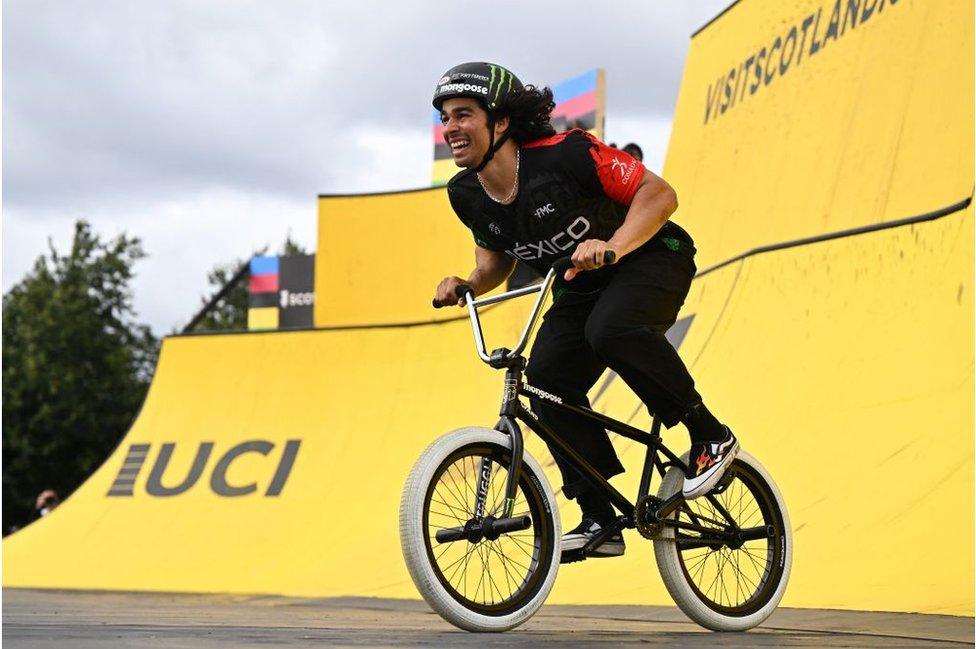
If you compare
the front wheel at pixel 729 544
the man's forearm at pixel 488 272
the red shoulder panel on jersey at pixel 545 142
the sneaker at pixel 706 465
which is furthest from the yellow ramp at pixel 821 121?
the red shoulder panel on jersey at pixel 545 142

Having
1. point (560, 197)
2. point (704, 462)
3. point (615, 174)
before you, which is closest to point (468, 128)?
point (560, 197)

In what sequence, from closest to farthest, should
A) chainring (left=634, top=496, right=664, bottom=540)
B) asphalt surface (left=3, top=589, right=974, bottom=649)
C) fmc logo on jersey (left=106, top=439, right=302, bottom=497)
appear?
1. asphalt surface (left=3, top=589, right=974, bottom=649)
2. chainring (left=634, top=496, right=664, bottom=540)
3. fmc logo on jersey (left=106, top=439, right=302, bottom=497)

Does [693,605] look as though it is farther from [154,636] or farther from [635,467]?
[635,467]

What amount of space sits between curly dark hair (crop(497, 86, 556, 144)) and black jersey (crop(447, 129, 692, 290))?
0.12 feet

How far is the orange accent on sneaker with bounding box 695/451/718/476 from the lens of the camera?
15.7ft

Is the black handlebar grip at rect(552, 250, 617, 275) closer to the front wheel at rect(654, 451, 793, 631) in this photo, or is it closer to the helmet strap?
the helmet strap

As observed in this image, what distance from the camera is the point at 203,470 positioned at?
46.8 ft

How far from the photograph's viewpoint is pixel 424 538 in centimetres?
407

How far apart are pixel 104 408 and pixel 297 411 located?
32.3 m

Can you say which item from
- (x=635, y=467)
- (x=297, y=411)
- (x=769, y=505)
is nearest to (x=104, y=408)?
(x=297, y=411)

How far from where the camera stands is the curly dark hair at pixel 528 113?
14.8 feet

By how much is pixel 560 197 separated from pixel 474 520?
121 centimetres

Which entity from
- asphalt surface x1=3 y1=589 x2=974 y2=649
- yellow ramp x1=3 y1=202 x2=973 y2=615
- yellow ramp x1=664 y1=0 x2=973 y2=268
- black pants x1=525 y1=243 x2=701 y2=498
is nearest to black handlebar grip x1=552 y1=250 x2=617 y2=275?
black pants x1=525 y1=243 x2=701 y2=498

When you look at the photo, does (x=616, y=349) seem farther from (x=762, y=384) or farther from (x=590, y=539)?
(x=762, y=384)
